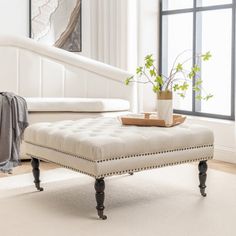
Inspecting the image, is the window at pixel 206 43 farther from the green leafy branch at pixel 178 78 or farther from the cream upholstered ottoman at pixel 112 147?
the cream upholstered ottoman at pixel 112 147

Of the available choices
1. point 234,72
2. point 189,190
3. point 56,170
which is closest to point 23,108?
point 56,170

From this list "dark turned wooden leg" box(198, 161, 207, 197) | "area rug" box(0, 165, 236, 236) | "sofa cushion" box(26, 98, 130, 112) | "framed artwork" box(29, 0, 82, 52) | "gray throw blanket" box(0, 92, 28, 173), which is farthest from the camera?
"framed artwork" box(29, 0, 82, 52)

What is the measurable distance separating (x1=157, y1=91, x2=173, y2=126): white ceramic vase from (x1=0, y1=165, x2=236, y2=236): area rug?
54 cm

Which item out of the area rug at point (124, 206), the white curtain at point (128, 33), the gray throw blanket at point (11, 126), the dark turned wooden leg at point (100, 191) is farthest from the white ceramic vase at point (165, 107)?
the white curtain at point (128, 33)

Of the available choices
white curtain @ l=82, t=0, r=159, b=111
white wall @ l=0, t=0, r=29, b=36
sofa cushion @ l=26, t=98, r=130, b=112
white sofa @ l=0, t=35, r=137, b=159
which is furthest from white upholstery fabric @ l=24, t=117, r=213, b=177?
white wall @ l=0, t=0, r=29, b=36

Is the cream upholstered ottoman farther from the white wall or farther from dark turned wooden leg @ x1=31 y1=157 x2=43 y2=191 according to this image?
the white wall

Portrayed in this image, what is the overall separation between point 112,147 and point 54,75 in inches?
111

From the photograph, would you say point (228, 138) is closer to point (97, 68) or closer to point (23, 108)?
point (97, 68)

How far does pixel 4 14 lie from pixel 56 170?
8.60 feet

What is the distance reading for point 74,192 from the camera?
3.95 metres

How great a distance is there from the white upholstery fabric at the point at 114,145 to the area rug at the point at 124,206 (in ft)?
0.96

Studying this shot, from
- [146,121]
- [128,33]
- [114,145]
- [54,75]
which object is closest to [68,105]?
[54,75]

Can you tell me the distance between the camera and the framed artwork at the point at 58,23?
679 cm

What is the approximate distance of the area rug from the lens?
10.1 ft
